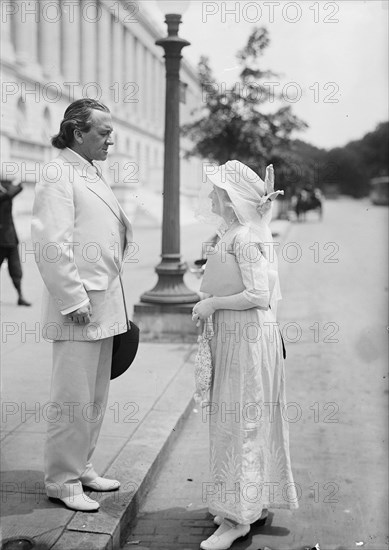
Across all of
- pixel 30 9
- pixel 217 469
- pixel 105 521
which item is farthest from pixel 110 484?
pixel 30 9

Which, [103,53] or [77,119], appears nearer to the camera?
[77,119]

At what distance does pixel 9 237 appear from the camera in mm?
10859

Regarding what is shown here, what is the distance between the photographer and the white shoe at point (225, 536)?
3.93 meters

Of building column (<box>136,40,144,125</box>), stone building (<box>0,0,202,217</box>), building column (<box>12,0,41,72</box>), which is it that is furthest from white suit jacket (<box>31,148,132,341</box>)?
building column (<box>136,40,144,125</box>)

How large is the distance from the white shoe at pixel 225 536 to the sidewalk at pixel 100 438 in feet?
1.50

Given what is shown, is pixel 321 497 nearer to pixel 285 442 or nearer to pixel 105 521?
pixel 285 442

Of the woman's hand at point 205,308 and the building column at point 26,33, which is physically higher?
the building column at point 26,33

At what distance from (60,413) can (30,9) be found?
3016cm

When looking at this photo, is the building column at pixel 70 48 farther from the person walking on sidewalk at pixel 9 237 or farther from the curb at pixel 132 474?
the curb at pixel 132 474

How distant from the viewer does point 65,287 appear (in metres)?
3.92

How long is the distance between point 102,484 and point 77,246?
1.35 meters

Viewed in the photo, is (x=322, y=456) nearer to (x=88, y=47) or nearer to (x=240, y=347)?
(x=240, y=347)

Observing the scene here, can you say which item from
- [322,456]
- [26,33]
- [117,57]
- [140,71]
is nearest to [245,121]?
[322,456]

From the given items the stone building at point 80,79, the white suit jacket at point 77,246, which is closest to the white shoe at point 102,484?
the white suit jacket at point 77,246
